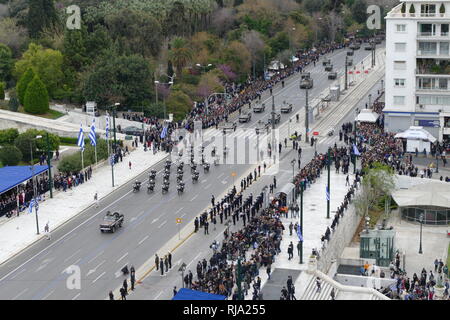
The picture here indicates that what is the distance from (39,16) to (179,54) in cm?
1961

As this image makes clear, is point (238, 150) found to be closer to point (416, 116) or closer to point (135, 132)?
point (135, 132)

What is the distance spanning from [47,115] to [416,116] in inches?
1604

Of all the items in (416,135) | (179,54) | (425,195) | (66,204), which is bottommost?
(66,204)

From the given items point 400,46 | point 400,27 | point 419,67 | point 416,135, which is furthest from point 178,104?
point 416,135

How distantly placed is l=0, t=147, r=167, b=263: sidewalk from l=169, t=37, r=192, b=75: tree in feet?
104

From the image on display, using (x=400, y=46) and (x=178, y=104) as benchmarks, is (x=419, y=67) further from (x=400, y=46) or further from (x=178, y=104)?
(x=178, y=104)

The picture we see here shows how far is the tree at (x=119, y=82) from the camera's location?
90.6 meters

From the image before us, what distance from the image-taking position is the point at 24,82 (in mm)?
89812

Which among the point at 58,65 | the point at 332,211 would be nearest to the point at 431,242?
the point at 332,211

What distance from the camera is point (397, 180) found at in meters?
61.4

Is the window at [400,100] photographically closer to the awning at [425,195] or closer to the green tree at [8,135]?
the awning at [425,195]

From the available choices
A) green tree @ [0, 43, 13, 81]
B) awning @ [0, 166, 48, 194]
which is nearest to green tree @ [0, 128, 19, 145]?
awning @ [0, 166, 48, 194]

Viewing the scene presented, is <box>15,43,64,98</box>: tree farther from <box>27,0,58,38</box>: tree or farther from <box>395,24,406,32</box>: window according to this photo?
<box>395,24,406,32</box>: window

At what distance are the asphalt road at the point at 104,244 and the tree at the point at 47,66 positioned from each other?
31.8 metres
